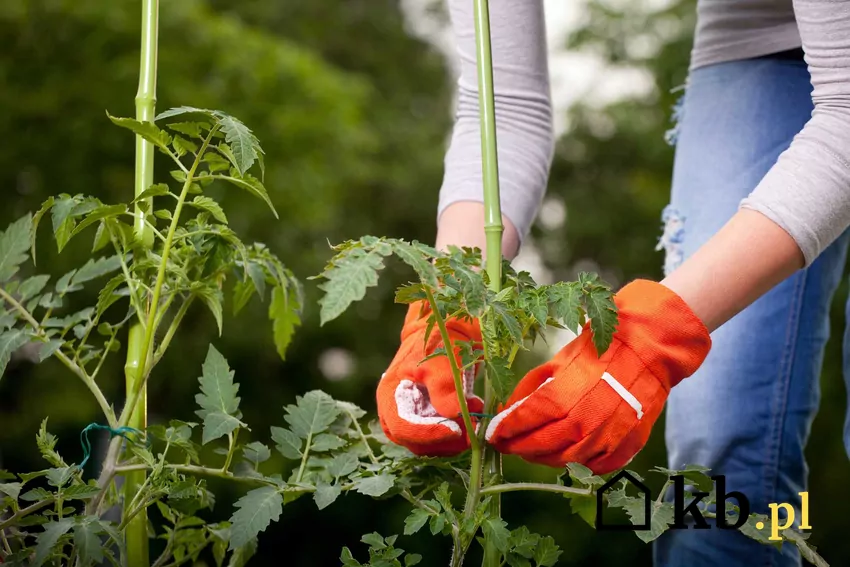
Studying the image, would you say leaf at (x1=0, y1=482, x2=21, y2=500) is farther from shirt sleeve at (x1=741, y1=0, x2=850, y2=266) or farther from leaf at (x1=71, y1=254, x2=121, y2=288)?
shirt sleeve at (x1=741, y1=0, x2=850, y2=266)

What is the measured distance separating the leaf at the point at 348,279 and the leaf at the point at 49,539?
0.30 metres

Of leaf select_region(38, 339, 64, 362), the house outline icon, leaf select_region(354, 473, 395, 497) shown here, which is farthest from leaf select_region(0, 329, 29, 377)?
the house outline icon

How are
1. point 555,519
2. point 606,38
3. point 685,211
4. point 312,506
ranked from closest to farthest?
1. point 685,211
2. point 312,506
3. point 555,519
4. point 606,38

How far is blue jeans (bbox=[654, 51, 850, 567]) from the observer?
123 cm

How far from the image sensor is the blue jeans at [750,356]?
123cm

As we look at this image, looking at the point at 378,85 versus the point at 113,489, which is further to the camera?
the point at 378,85

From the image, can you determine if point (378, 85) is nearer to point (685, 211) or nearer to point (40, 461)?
point (40, 461)

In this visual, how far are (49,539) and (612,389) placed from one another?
1.65 feet

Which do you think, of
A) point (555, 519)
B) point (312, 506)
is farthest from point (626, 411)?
point (555, 519)

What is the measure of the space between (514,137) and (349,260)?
1.88ft

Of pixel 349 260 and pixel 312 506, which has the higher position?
pixel 349 260

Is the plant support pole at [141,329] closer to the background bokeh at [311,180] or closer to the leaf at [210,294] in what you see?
the leaf at [210,294]

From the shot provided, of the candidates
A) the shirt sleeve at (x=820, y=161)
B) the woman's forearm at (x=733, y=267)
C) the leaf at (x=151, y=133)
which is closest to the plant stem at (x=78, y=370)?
the leaf at (x=151, y=133)

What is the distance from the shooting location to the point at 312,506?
3131 mm
